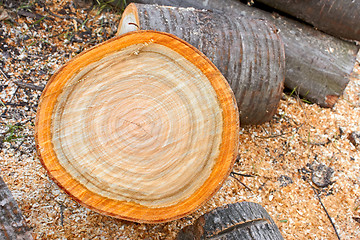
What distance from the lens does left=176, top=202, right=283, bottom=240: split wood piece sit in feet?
5.22

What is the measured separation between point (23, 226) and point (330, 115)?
2.34m

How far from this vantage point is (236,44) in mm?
2229

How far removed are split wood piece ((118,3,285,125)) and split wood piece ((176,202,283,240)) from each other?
87 centimetres

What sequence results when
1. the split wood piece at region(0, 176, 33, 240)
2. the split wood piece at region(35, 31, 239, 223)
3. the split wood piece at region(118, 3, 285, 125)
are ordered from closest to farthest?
1. the split wood piece at region(0, 176, 33, 240)
2. the split wood piece at region(35, 31, 239, 223)
3. the split wood piece at region(118, 3, 285, 125)

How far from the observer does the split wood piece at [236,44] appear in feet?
6.96

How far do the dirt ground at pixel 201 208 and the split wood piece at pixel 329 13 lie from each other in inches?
22.4

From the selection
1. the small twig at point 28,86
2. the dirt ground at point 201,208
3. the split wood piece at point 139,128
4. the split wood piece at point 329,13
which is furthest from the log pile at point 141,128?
the split wood piece at point 329,13

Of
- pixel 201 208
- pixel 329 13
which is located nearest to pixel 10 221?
pixel 201 208

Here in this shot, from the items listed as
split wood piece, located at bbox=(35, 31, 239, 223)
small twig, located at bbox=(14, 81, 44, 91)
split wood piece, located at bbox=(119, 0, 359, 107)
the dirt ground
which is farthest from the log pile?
split wood piece, located at bbox=(119, 0, 359, 107)

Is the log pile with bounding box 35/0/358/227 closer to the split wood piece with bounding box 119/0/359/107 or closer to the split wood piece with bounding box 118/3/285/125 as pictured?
the split wood piece with bounding box 118/3/285/125

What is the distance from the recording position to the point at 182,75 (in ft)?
5.37

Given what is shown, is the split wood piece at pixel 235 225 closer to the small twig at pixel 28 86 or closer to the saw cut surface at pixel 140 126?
the saw cut surface at pixel 140 126

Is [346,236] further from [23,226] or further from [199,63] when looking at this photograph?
[23,226]

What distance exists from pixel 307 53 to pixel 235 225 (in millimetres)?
1649
